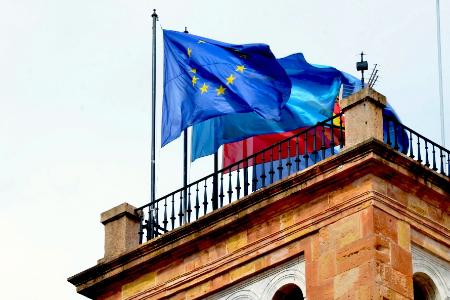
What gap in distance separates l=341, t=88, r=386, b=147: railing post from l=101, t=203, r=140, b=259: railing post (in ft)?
18.2

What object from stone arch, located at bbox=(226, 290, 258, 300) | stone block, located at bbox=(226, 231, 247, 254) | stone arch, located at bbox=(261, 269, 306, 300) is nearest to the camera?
stone arch, located at bbox=(261, 269, 306, 300)

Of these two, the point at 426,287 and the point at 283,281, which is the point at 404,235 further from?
the point at 283,281

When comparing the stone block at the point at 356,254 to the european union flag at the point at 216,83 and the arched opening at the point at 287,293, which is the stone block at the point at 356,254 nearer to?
the arched opening at the point at 287,293

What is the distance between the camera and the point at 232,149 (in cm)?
4453

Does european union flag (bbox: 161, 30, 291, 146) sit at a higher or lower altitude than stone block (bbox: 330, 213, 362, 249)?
higher

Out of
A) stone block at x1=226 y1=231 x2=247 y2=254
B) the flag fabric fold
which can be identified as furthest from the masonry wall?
the flag fabric fold

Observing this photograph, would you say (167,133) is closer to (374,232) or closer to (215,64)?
(215,64)

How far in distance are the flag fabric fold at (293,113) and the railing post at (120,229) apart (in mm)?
2062

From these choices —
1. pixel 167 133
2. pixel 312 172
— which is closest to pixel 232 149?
pixel 167 133

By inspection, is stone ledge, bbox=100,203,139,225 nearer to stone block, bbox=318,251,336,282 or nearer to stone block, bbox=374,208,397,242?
stone block, bbox=318,251,336,282

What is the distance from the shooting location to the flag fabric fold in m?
43.3

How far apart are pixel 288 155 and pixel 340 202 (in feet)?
9.12

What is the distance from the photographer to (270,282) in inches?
1551

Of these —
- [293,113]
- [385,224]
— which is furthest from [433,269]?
[293,113]
